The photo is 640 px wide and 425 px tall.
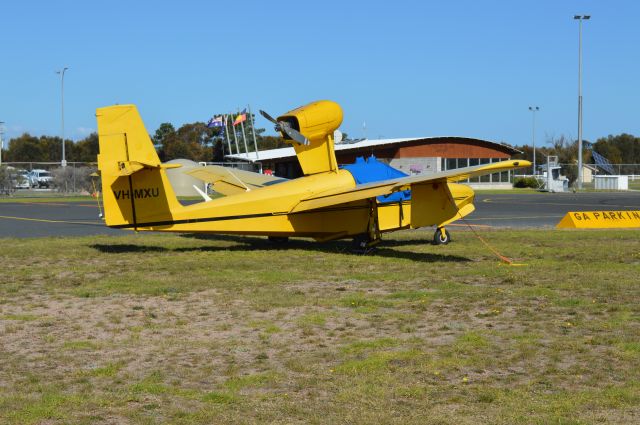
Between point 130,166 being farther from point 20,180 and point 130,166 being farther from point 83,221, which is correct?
point 20,180

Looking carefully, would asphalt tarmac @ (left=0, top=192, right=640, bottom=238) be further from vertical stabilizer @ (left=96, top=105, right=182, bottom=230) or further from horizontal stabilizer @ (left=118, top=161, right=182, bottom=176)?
horizontal stabilizer @ (left=118, top=161, right=182, bottom=176)

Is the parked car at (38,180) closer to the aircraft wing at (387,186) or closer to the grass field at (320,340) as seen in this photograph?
the aircraft wing at (387,186)

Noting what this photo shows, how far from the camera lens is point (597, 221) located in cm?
2705

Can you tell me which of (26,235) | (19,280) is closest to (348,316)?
(19,280)

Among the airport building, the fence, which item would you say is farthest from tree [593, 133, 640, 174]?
the airport building

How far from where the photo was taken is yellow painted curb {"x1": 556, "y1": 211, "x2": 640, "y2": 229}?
2678cm

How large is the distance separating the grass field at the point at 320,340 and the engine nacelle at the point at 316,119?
3411 mm

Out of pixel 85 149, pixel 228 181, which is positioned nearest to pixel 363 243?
pixel 228 181

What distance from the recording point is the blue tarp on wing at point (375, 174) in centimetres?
1961

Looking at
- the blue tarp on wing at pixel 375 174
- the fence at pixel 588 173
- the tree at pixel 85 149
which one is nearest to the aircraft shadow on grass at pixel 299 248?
the blue tarp on wing at pixel 375 174

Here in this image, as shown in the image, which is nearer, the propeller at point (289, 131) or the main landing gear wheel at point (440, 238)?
the propeller at point (289, 131)

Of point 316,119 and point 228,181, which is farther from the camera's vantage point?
point 228,181

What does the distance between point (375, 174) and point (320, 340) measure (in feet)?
36.1

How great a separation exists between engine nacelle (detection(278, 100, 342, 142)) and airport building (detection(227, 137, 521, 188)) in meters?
51.9
